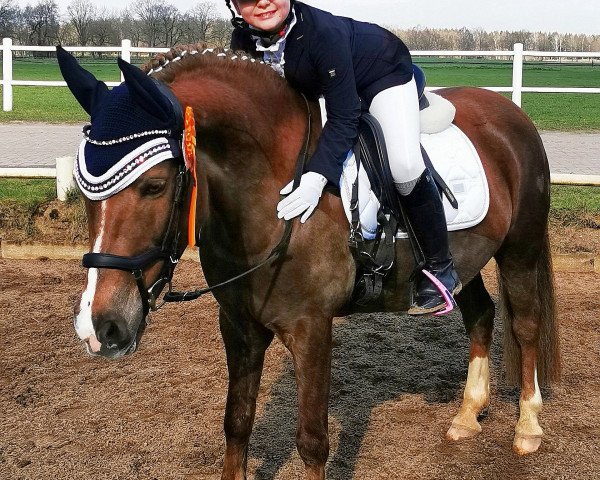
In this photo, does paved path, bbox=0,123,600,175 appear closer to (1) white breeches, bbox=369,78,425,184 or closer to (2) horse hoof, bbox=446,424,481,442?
(2) horse hoof, bbox=446,424,481,442

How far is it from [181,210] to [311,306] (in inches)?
29.8

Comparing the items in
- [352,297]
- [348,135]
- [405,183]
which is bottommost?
[352,297]

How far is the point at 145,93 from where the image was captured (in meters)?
2.52

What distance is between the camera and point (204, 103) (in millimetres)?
2816

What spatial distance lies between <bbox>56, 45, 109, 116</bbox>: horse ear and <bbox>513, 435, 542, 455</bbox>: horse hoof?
9.14ft

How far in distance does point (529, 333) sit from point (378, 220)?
62.0 inches

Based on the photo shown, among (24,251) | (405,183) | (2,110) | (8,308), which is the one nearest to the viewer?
(405,183)

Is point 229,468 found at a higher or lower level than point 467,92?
lower

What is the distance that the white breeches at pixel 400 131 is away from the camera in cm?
333

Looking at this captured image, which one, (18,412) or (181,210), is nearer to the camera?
(181,210)

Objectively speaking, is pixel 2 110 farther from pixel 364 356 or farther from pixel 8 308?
pixel 364 356

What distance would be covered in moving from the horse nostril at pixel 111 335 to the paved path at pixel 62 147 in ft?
29.5

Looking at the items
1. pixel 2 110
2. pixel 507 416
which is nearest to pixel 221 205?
pixel 507 416

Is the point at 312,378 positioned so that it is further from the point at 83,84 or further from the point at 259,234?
the point at 83,84
